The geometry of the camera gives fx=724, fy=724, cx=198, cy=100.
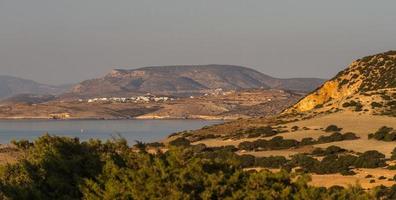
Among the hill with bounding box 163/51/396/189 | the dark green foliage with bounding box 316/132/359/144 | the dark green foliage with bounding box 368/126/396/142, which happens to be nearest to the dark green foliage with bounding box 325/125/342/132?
the hill with bounding box 163/51/396/189

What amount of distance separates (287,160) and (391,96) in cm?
4266

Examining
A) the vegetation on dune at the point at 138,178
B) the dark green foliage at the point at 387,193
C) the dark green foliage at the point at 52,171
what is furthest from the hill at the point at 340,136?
the vegetation on dune at the point at 138,178

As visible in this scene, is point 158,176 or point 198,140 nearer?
point 158,176

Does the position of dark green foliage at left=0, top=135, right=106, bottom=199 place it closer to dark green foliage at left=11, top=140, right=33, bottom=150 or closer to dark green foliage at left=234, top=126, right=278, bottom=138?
dark green foliage at left=11, top=140, right=33, bottom=150

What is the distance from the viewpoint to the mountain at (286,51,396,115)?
88000mm

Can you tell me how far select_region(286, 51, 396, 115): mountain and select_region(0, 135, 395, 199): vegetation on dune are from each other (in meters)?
62.2

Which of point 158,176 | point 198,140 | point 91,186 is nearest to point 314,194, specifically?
point 158,176

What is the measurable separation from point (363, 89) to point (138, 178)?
85382 mm

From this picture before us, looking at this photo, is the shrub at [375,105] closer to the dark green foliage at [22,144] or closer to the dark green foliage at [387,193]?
the dark green foliage at [387,193]

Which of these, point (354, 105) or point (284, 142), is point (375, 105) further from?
point (284, 142)

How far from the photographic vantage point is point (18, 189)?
2173 cm

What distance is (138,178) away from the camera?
20.6 metres

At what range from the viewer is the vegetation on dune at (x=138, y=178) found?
1981 cm

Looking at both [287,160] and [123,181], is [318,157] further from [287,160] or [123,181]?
[123,181]
